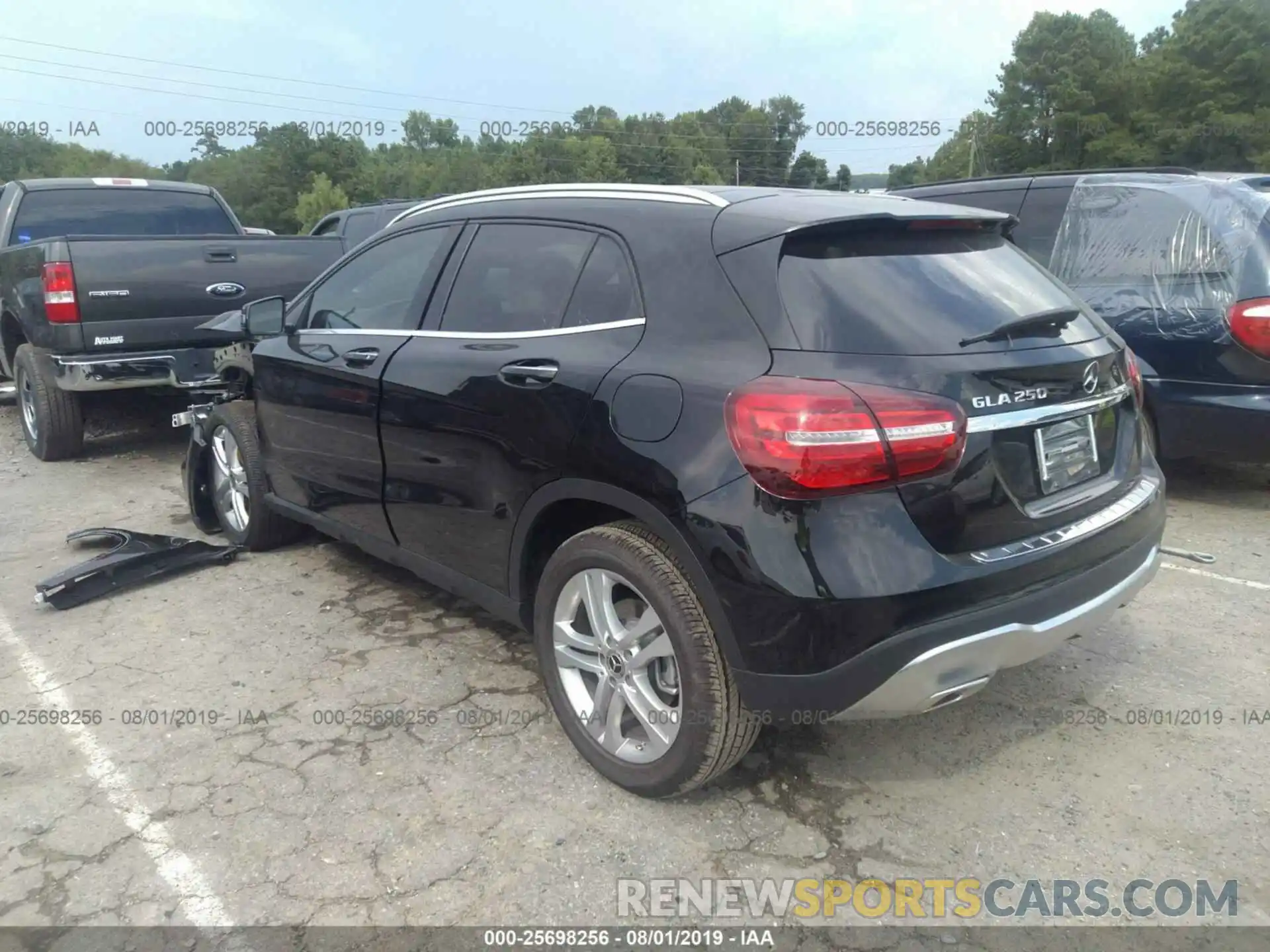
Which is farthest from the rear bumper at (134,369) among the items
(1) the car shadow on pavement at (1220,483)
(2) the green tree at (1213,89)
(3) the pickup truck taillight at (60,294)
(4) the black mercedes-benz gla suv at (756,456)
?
(2) the green tree at (1213,89)

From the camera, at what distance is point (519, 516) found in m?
3.05

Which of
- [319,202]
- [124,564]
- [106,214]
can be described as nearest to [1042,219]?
[124,564]

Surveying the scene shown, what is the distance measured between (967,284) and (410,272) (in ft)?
7.00

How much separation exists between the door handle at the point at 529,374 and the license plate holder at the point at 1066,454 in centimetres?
139

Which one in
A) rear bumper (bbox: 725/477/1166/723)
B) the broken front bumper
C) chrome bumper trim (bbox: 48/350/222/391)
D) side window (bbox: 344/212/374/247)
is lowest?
the broken front bumper

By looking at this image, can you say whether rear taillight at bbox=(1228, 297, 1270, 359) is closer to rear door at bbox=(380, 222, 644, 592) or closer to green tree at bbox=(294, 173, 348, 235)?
rear door at bbox=(380, 222, 644, 592)

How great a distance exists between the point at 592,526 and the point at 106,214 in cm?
759

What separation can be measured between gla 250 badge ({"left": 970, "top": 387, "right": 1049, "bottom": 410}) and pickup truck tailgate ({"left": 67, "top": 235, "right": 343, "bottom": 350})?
574 centimetres

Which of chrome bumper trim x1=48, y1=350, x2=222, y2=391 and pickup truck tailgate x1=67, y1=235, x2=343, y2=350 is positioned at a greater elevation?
pickup truck tailgate x1=67, y1=235, x2=343, y2=350

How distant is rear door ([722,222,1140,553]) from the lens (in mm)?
2373

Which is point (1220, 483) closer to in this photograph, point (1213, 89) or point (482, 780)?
point (482, 780)

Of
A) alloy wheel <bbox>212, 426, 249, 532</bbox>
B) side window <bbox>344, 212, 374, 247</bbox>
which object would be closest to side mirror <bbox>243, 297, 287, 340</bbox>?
alloy wheel <bbox>212, 426, 249, 532</bbox>

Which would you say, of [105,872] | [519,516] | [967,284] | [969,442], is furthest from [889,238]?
[105,872]

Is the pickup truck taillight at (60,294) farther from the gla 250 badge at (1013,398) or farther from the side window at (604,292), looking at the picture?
the gla 250 badge at (1013,398)
